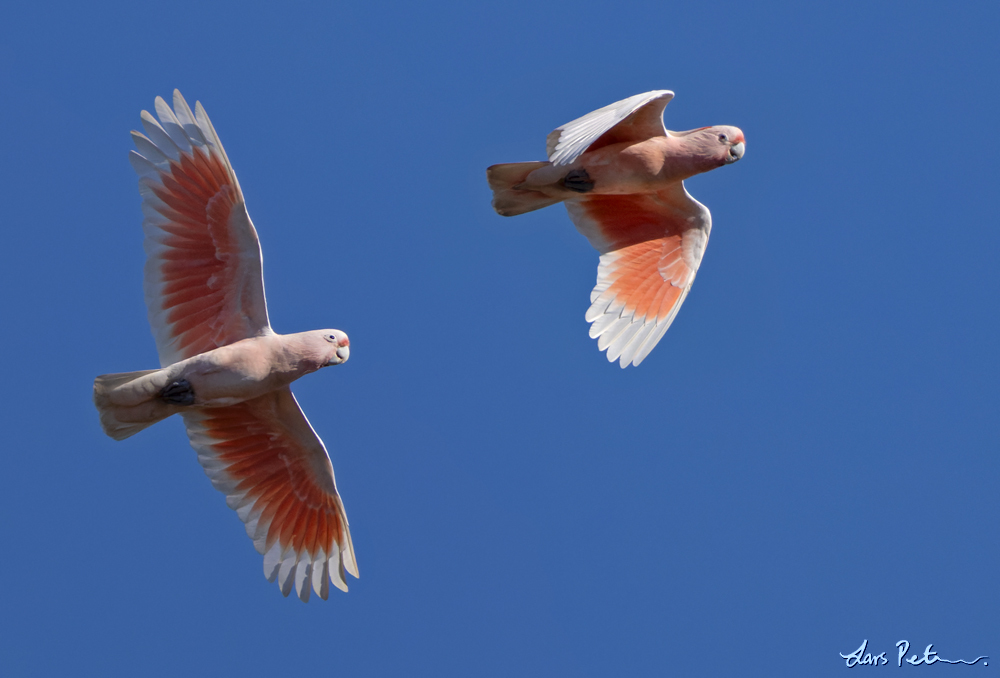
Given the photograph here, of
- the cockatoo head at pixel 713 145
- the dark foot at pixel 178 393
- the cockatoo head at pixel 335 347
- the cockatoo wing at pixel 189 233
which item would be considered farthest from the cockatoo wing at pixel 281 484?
the cockatoo head at pixel 713 145

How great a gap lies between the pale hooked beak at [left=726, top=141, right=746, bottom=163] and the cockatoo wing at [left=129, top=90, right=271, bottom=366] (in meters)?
4.03

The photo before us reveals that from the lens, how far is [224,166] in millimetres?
8898

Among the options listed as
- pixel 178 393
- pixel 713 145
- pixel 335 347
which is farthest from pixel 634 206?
pixel 178 393

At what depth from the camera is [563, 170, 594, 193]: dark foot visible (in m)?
10.0

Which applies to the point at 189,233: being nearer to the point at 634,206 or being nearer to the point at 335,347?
the point at 335,347

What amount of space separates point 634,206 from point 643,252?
413 millimetres

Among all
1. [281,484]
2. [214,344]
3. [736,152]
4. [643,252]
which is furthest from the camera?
[643,252]

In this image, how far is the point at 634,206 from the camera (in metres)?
10.4

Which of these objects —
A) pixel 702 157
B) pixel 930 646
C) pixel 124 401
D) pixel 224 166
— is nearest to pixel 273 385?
pixel 124 401

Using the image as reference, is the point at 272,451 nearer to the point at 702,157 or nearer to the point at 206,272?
the point at 206,272

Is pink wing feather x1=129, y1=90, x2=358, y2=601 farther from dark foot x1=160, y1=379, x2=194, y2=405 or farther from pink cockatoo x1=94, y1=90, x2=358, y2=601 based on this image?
dark foot x1=160, y1=379, x2=194, y2=405

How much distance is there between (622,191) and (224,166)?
3322mm

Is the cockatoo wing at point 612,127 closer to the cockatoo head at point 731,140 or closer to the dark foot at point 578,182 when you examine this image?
the dark foot at point 578,182

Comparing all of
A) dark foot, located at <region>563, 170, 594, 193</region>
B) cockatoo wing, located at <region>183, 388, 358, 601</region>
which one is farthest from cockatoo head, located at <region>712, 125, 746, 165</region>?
cockatoo wing, located at <region>183, 388, 358, 601</region>
